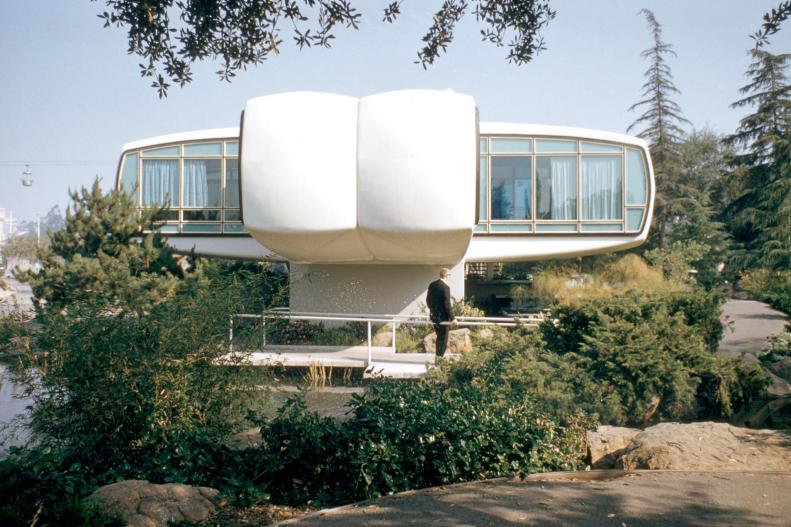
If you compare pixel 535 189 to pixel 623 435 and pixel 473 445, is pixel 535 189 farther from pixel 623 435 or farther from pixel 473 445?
pixel 473 445

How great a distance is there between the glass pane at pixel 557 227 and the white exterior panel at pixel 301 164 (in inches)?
273

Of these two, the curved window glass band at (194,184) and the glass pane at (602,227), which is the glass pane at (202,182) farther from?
the glass pane at (602,227)

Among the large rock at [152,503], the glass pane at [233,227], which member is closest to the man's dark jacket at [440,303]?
the large rock at [152,503]

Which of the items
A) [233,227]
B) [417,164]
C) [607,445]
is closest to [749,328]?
[417,164]

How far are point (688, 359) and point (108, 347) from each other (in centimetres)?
698

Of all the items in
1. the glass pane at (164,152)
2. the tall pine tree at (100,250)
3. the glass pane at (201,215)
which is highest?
the glass pane at (164,152)

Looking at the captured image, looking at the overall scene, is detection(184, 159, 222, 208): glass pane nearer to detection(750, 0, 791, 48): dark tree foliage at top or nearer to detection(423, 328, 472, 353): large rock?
detection(423, 328, 472, 353): large rock

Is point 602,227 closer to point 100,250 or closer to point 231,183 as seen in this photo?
point 231,183

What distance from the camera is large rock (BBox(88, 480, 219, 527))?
4.82 meters

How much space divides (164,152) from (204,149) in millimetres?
1390

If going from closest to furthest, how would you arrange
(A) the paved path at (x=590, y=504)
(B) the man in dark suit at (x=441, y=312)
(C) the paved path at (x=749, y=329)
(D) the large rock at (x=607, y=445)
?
(A) the paved path at (x=590, y=504) → (D) the large rock at (x=607, y=445) → (B) the man in dark suit at (x=441, y=312) → (C) the paved path at (x=749, y=329)

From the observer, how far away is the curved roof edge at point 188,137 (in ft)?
67.3

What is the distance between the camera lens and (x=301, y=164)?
14.1 meters

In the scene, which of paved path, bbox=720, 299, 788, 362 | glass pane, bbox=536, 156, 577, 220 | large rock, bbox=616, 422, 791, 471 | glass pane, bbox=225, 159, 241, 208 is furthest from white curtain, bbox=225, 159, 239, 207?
large rock, bbox=616, 422, 791, 471
